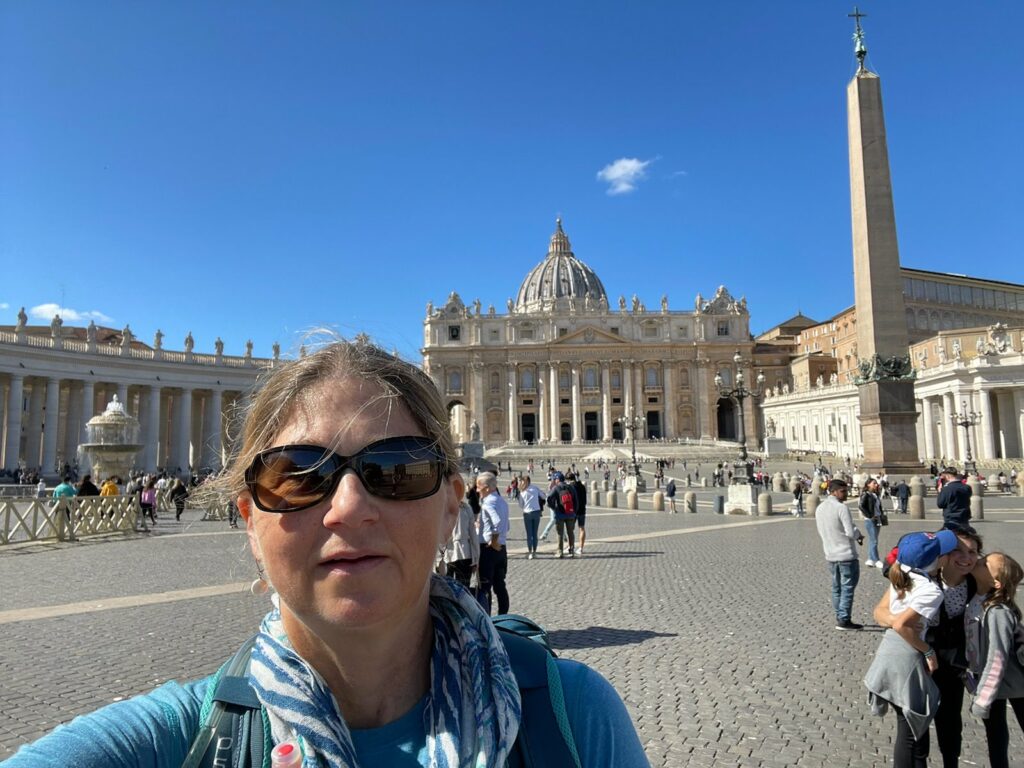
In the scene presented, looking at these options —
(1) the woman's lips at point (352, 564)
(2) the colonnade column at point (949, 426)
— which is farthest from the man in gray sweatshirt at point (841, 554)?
(2) the colonnade column at point (949, 426)

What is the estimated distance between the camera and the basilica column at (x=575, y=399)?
7238 centimetres

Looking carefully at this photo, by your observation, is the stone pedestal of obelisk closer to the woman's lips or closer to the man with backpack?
the man with backpack

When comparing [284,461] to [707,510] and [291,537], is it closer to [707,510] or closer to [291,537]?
[291,537]

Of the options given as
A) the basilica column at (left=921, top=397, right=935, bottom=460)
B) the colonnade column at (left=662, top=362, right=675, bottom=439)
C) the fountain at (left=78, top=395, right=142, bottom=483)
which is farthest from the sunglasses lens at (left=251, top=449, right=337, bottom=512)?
the colonnade column at (left=662, top=362, right=675, bottom=439)

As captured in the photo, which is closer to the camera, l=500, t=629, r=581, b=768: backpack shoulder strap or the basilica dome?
l=500, t=629, r=581, b=768: backpack shoulder strap

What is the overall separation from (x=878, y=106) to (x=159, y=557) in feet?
64.4

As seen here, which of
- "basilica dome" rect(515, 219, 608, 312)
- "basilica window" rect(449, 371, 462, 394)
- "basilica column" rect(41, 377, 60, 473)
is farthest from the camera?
"basilica dome" rect(515, 219, 608, 312)

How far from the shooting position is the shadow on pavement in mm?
5969

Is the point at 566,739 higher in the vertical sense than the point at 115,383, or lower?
lower

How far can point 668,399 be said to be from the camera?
7381 cm

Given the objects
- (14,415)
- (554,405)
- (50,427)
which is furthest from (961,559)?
(554,405)

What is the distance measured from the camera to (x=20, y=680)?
4.95 meters

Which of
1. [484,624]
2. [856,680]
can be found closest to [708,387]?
[856,680]

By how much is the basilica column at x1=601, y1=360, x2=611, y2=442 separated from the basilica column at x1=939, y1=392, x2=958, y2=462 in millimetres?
35661
